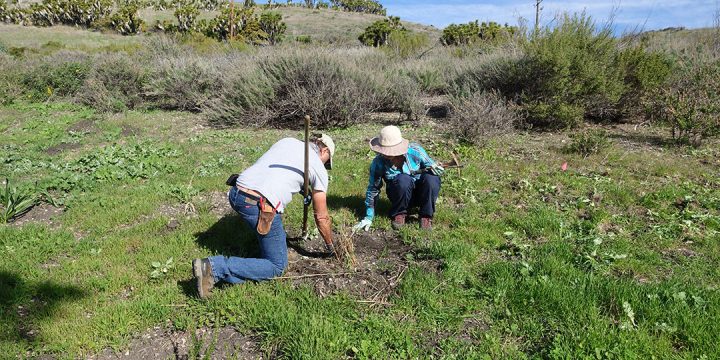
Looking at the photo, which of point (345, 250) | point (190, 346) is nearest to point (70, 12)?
point (345, 250)

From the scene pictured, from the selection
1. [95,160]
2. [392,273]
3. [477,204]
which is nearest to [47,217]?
[95,160]

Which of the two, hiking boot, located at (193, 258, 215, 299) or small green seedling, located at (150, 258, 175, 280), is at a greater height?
hiking boot, located at (193, 258, 215, 299)

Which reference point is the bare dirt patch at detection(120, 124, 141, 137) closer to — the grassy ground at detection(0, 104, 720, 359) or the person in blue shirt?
the grassy ground at detection(0, 104, 720, 359)

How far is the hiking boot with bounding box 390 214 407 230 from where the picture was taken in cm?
446

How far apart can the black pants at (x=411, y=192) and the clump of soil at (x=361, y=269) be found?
387mm

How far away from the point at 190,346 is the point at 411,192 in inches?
96.9

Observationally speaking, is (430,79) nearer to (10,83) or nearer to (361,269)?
(361,269)

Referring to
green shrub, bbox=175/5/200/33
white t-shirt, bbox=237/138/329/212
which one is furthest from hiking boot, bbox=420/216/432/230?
green shrub, bbox=175/5/200/33

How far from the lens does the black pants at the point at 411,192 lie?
443 centimetres

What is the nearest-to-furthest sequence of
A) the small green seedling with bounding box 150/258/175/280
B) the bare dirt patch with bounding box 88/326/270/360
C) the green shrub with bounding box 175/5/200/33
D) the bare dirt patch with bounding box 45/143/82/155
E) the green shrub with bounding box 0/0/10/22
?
the bare dirt patch with bounding box 88/326/270/360, the small green seedling with bounding box 150/258/175/280, the bare dirt patch with bounding box 45/143/82/155, the green shrub with bounding box 175/5/200/33, the green shrub with bounding box 0/0/10/22

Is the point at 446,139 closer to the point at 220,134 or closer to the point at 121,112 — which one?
the point at 220,134

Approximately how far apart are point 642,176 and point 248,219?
17.0 feet

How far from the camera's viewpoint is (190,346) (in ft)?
9.44

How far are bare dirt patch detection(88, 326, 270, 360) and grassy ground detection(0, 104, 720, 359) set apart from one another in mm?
60
